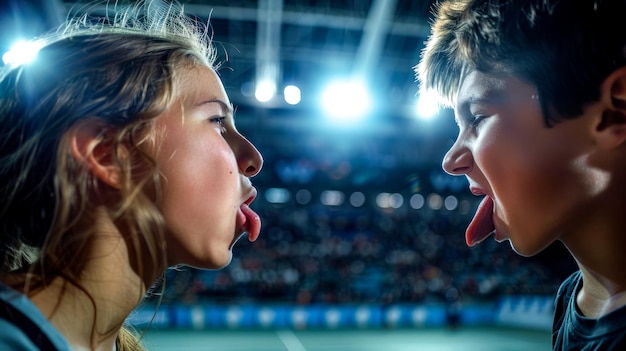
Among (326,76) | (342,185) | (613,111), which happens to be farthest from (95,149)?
(326,76)

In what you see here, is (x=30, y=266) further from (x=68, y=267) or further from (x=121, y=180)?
(x=121, y=180)

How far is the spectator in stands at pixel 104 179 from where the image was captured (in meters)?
1.16

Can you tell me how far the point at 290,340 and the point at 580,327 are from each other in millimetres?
10229

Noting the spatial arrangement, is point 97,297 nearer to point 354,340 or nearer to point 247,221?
point 247,221

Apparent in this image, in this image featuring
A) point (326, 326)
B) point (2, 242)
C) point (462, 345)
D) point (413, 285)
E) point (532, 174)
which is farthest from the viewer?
point (413, 285)

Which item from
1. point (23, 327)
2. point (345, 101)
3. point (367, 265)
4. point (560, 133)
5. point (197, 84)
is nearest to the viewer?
point (23, 327)

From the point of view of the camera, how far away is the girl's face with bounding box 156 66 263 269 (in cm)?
122

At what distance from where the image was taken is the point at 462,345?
33.9 ft

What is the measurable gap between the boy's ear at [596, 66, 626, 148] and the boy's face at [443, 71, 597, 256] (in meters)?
0.03

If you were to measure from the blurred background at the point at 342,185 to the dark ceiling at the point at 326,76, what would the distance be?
0.16 feet

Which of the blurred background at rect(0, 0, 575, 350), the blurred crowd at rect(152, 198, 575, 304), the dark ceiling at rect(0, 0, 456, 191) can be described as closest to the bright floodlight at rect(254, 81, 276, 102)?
the blurred background at rect(0, 0, 575, 350)

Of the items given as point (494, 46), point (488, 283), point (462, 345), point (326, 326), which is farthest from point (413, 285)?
point (494, 46)

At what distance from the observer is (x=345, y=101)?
556 inches

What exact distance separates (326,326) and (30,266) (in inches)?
494
